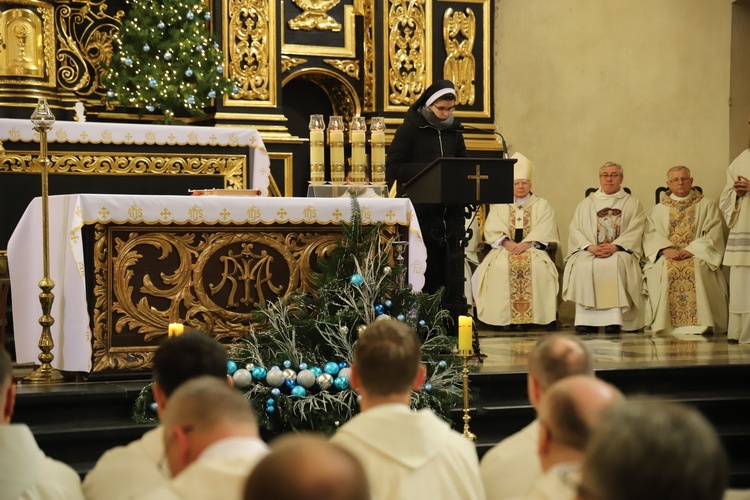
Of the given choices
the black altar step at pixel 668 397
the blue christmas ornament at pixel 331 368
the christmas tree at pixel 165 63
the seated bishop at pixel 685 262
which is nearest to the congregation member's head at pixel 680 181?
the seated bishop at pixel 685 262

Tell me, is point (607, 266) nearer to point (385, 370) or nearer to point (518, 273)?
point (518, 273)

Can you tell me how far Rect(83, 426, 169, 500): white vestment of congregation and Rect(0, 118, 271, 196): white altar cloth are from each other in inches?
214

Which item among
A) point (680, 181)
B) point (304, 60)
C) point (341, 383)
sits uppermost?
point (304, 60)

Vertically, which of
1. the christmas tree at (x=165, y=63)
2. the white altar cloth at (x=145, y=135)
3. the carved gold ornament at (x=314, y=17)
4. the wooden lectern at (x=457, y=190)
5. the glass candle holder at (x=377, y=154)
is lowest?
the wooden lectern at (x=457, y=190)

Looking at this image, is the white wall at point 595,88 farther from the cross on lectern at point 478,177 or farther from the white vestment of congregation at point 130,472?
the white vestment of congregation at point 130,472

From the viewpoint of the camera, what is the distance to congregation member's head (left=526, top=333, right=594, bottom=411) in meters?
2.83

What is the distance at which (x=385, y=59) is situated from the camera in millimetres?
10938

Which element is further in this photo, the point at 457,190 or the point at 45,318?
the point at 457,190

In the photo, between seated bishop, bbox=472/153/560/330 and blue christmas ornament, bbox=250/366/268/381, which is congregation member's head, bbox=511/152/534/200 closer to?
seated bishop, bbox=472/153/560/330

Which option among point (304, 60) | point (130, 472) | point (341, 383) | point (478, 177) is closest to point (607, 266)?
point (304, 60)

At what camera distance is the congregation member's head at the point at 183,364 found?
294 centimetres

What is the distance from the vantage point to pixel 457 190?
6695mm

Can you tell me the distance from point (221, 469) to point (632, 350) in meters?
6.67

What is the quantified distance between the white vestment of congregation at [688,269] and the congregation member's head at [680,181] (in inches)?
2.6
